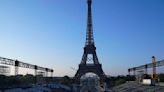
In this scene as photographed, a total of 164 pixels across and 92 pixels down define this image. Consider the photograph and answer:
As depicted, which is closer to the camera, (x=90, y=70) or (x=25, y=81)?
(x=25, y=81)

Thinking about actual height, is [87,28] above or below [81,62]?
above

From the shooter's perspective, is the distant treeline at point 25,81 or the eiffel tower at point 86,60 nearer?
the distant treeline at point 25,81

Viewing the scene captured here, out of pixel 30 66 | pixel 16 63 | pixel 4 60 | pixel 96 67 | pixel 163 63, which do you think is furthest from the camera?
pixel 96 67

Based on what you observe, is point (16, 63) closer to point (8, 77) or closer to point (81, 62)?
point (8, 77)

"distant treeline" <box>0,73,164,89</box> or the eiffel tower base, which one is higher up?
the eiffel tower base

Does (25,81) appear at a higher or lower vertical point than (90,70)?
lower

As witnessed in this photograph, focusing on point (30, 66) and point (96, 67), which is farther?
point (96, 67)

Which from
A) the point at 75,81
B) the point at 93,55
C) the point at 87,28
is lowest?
the point at 75,81

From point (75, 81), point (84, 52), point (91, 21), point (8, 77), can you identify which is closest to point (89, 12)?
point (91, 21)

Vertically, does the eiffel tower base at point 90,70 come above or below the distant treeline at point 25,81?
above

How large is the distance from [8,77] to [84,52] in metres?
25.6

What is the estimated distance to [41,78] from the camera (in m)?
102

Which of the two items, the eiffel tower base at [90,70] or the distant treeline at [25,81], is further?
the eiffel tower base at [90,70]

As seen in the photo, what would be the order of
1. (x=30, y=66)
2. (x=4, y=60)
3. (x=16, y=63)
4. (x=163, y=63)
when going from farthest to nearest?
(x=30, y=66)
(x=163, y=63)
(x=16, y=63)
(x=4, y=60)
